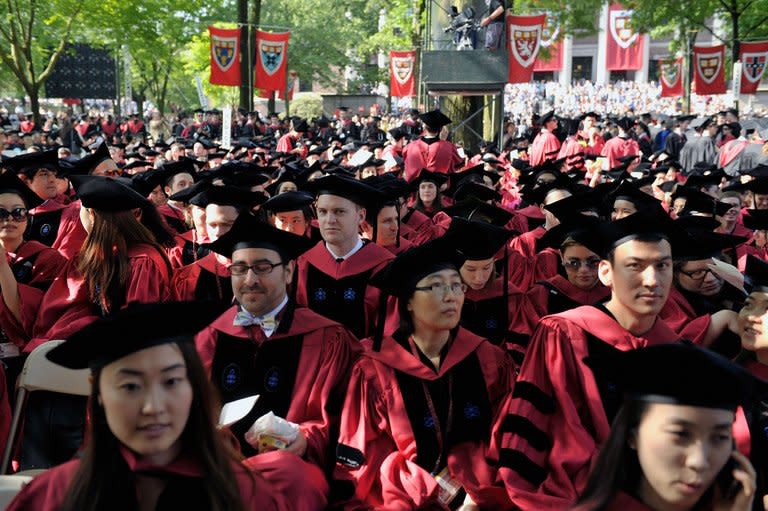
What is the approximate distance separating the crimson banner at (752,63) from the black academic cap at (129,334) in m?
24.3

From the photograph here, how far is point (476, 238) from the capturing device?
526 centimetres

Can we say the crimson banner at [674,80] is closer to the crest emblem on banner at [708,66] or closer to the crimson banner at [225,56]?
the crest emblem on banner at [708,66]

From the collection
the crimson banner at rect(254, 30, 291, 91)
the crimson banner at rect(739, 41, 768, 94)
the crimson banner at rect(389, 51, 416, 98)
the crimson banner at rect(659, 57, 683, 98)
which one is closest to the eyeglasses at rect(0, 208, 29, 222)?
the crimson banner at rect(254, 30, 291, 91)

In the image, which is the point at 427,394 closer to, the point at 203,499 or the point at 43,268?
the point at 203,499

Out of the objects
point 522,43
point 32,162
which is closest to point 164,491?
point 32,162

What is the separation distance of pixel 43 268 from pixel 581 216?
3.81m

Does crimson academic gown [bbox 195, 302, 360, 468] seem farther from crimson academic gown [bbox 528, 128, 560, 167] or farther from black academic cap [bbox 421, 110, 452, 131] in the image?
crimson academic gown [bbox 528, 128, 560, 167]

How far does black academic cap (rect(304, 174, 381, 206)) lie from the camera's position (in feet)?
19.7

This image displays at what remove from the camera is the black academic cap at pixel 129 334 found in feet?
8.79

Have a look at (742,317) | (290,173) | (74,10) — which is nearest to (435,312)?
(742,317)

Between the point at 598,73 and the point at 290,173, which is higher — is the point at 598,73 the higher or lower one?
the higher one

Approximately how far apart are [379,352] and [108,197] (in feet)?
7.56

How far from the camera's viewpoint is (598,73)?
68.1 m

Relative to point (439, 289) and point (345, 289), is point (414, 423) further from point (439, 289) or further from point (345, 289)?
point (345, 289)
